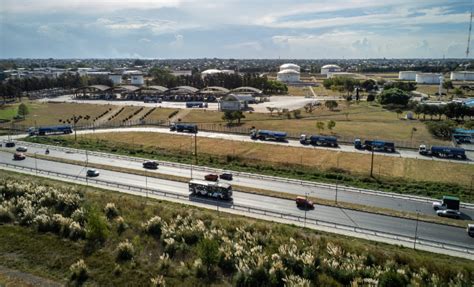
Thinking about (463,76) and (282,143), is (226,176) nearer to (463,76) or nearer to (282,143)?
(282,143)

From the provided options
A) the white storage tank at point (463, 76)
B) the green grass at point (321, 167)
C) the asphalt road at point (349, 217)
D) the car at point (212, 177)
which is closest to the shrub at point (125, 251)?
the asphalt road at point (349, 217)

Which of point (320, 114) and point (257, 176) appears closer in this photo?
point (257, 176)

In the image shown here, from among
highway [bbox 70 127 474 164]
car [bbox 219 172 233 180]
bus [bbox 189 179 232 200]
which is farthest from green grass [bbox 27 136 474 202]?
bus [bbox 189 179 232 200]

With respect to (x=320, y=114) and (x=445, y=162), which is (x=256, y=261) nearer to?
(x=445, y=162)

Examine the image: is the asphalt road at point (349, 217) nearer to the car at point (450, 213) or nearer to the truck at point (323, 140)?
the car at point (450, 213)

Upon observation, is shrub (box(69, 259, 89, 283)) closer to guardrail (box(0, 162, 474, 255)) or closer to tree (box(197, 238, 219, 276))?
tree (box(197, 238, 219, 276))

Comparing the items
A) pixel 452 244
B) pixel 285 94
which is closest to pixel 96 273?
pixel 452 244

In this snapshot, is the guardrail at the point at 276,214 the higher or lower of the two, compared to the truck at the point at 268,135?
lower
